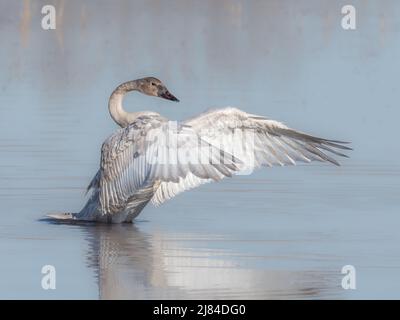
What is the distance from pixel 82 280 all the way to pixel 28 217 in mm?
2484

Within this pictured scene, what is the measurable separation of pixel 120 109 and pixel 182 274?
9.85 feet

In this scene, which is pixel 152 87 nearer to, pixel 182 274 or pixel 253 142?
pixel 253 142

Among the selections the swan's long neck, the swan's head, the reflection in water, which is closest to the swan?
the swan's long neck

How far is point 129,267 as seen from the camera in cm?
1164

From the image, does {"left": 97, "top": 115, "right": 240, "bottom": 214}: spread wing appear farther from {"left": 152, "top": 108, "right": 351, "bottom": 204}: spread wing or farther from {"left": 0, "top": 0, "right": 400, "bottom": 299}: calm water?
{"left": 152, "top": 108, "right": 351, "bottom": 204}: spread wing

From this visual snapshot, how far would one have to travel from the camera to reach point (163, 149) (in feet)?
40.3

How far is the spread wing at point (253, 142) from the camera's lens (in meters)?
13.5

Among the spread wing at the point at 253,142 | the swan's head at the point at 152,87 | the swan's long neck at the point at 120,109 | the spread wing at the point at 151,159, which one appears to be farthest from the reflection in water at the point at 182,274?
the swan's head at the point at 152,87

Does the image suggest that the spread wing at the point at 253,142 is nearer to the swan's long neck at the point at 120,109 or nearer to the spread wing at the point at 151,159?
the spread wing at the point at 151,159

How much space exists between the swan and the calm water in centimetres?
23

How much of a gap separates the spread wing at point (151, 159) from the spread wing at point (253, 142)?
0.49 m

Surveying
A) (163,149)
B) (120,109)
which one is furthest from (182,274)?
(120,109)

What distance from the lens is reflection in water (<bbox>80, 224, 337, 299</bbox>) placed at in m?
10.8

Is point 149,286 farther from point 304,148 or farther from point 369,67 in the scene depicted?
point 369,67
